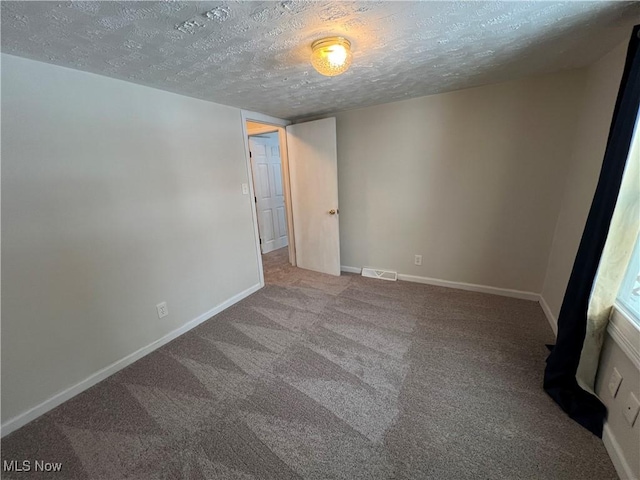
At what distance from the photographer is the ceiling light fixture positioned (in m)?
1.33

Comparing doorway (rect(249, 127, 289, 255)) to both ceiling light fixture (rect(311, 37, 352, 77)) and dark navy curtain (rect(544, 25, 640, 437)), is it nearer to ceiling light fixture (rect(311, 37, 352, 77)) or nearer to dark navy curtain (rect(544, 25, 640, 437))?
ceiling light fixture (rect(311, 37, 352, 77))

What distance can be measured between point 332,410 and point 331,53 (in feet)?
6.68

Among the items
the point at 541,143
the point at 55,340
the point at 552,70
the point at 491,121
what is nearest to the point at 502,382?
the point at 541,143

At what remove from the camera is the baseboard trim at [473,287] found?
263 cm

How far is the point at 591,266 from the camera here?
134 cm

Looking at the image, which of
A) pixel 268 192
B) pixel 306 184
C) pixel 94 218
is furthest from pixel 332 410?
pixel 268 192

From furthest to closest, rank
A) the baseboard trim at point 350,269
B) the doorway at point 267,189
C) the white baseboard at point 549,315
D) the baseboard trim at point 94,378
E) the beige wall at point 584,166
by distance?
1. the doorway at point 267,189
2. the baseboard trim at point 350,269
3. the white baseboard at point 549,315
4. the beige wall at point 584,166
5. the baseboard trim at point 94,378

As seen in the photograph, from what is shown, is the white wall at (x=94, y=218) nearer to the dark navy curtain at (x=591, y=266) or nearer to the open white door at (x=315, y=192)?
the open white door at (x=315, y=192)


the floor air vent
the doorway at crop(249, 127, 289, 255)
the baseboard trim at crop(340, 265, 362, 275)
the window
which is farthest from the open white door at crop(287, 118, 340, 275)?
the window

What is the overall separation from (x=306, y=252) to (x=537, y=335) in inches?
104

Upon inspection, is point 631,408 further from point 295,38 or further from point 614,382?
point 295,38

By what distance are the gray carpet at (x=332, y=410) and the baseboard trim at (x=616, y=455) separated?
0.13ft

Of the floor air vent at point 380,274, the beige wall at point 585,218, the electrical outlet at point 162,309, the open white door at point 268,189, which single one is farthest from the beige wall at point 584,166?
the open white door at point 268,189

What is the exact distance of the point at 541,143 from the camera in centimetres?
227
